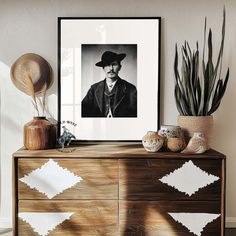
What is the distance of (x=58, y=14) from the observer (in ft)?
9.86

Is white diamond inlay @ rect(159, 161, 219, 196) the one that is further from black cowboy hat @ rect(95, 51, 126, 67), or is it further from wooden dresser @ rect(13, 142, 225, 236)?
black cowboy hat @ rect(95, 51, 126, 67)

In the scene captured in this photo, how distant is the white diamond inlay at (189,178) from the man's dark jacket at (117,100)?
63 cm

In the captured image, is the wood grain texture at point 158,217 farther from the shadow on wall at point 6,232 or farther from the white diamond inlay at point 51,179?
the shadow on wall at point 6,232

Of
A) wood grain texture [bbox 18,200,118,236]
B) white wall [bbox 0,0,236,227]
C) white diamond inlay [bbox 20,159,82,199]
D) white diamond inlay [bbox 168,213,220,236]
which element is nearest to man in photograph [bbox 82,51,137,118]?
white wall [bbox 0,0,236,227]

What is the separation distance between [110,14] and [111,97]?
63cm

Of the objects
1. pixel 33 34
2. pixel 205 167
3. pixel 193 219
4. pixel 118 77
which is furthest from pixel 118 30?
pixel 193 219

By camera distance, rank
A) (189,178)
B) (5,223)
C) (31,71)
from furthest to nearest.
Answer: (5,223) → (31,71) → (189,178)

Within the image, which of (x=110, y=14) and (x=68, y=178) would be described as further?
(x=110, y=14)

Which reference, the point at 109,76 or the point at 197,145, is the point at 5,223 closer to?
the point at 109,76

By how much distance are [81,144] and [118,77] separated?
59 cm

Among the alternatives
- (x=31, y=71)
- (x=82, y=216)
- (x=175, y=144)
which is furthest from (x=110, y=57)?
(x=82, y=216)

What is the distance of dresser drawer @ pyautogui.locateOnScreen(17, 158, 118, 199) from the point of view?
259cm

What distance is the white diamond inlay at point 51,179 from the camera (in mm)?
2594

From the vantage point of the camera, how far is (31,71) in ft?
9.74
